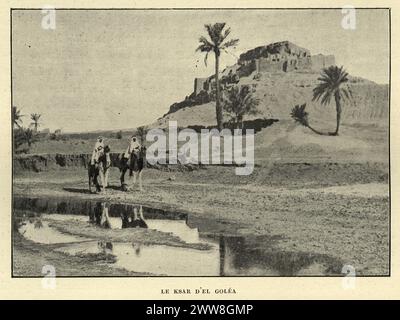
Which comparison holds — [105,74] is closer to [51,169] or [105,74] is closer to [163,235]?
[51,169]

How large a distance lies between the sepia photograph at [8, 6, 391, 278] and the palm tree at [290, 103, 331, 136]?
15mm

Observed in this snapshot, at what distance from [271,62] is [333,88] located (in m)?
0.72

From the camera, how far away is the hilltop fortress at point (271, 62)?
7.46 metres

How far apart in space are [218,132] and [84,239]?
1832mm

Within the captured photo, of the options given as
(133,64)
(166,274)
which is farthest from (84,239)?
(133,64)

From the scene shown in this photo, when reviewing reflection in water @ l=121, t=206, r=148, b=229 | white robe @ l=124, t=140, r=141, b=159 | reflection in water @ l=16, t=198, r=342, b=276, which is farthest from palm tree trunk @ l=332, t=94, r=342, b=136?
reflection in water @ l=121, t=206, r=148, b=229

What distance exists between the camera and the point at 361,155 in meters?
7.44

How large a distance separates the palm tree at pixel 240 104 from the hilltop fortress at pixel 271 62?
0.14 meters

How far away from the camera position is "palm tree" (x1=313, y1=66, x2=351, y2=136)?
24.5ft

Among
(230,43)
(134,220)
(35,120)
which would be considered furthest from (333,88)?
(35,120)

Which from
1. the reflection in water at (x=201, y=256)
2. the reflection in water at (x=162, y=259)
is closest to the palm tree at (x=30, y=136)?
Answer: the reflection in water at (x=201, y=256)

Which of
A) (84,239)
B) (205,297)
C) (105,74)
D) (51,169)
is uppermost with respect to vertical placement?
(105,74)

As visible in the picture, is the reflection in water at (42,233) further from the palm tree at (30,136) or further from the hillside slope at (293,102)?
the hillside slope at (293,102)

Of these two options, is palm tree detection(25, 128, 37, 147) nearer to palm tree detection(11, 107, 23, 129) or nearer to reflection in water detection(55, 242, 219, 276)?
palm tree detection(11, 107, 23, 129)
